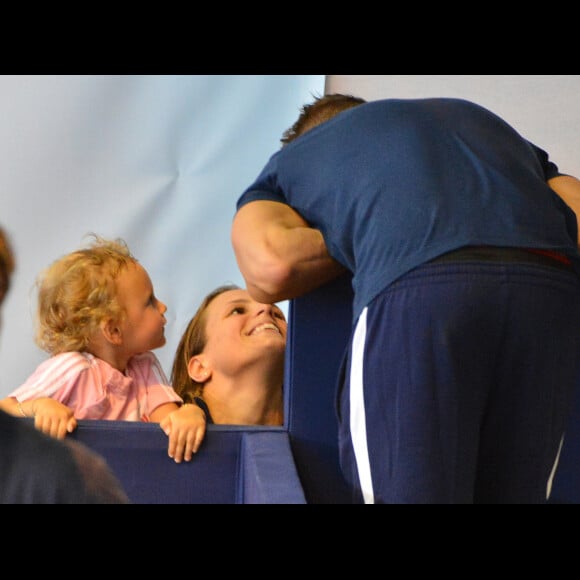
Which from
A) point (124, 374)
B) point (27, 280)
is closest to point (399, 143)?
point (124, 374)

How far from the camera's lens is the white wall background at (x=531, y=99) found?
8.09 feet

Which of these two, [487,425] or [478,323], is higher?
[478,323]

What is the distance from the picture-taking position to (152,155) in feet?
7.96

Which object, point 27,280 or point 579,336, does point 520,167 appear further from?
point 27,280

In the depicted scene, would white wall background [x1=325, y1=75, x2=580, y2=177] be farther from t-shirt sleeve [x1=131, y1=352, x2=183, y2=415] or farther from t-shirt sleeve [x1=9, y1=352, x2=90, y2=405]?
t-shirt sleeve [x1=9, y1=352, x2=90, y2=405]

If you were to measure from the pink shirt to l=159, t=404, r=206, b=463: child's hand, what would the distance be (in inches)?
11.6

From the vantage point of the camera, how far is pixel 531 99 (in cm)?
251

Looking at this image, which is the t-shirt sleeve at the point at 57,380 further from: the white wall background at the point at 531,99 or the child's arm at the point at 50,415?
the white wall background at the point at 531,99

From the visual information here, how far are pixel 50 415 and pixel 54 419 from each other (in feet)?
0.05

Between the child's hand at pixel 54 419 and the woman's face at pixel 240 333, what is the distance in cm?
42

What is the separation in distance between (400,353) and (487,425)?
0.47 feet

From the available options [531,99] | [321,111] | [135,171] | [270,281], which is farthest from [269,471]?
[531,99]

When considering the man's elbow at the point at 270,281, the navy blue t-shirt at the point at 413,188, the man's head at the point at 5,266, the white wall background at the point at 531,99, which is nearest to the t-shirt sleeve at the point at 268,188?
the navy blue t-shirt at the point at 413,188
